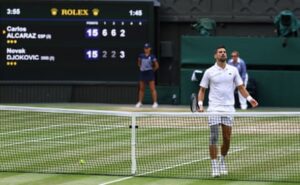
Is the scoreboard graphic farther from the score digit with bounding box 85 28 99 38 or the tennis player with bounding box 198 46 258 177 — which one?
the tennis player with bounding box 198 46 258 177

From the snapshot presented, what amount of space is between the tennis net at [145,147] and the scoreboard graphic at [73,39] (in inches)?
355

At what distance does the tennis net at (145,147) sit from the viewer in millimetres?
12789

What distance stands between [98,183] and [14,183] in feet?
3.89

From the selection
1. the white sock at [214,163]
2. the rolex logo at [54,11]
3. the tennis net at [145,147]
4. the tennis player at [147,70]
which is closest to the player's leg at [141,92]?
the tennis player at [147,70]

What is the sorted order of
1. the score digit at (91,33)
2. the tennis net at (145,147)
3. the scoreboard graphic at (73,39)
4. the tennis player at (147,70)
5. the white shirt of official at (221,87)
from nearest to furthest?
the white shirt of official at (221,87) → the tennis net at (145,147) → the tennis player at (147,70) → the scoreboard graphic at (73,39) → the score digit at (91,33)

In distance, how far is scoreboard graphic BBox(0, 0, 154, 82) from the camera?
87.5 feet

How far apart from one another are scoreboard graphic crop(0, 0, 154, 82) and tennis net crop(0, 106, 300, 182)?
9018mm

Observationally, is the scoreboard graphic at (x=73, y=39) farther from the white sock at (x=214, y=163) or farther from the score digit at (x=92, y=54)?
the white sock at (x=214, y=163)

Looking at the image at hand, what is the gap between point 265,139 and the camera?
15.0 m

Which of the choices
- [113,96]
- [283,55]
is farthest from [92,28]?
[283,55]

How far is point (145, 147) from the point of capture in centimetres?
1419

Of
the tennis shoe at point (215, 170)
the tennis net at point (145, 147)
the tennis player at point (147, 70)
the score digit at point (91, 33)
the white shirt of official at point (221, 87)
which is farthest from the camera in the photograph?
the score digit at point (91, 33)

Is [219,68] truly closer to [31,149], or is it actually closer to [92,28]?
[31,149]

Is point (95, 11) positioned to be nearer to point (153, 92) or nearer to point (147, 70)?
point (147, 70)
